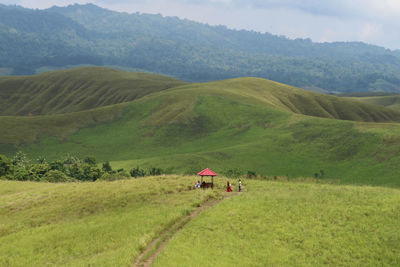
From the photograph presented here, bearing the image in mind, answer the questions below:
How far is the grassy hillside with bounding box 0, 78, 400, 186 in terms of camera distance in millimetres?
104375

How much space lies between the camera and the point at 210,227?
36125 millimetres

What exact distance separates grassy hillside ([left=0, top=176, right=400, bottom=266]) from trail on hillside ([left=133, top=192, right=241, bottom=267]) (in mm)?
595

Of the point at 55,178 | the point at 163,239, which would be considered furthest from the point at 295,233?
the point at 55,178

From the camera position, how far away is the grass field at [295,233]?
97.5 feet

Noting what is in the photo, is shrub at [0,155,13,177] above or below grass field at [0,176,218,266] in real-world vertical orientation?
below

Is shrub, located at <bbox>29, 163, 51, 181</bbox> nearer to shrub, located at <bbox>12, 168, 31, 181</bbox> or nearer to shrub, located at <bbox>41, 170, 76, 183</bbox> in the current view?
shrub, located at <bbox>12, 168, 31, 181</bbox>

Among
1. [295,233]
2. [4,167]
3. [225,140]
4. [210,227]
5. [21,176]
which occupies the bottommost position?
[21,176]

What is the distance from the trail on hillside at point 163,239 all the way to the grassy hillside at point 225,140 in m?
60.4

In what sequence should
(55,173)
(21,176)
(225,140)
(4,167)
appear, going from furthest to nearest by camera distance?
1. (225,140)
2. (4,167)
3. (21,176)
4. (55,173)

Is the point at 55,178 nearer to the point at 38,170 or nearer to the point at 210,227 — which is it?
the point at 38,170

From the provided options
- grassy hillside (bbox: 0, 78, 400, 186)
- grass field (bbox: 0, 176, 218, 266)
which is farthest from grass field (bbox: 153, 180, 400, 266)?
grassy hillside (bbox: 0, 78, 400, 186)

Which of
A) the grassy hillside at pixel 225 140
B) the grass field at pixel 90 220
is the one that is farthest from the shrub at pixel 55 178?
the grassy hillside at pixel 225 140

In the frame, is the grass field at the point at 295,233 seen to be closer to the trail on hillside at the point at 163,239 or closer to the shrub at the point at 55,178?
the trail on hillside at the point at 163,239

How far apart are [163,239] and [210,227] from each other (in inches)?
195
